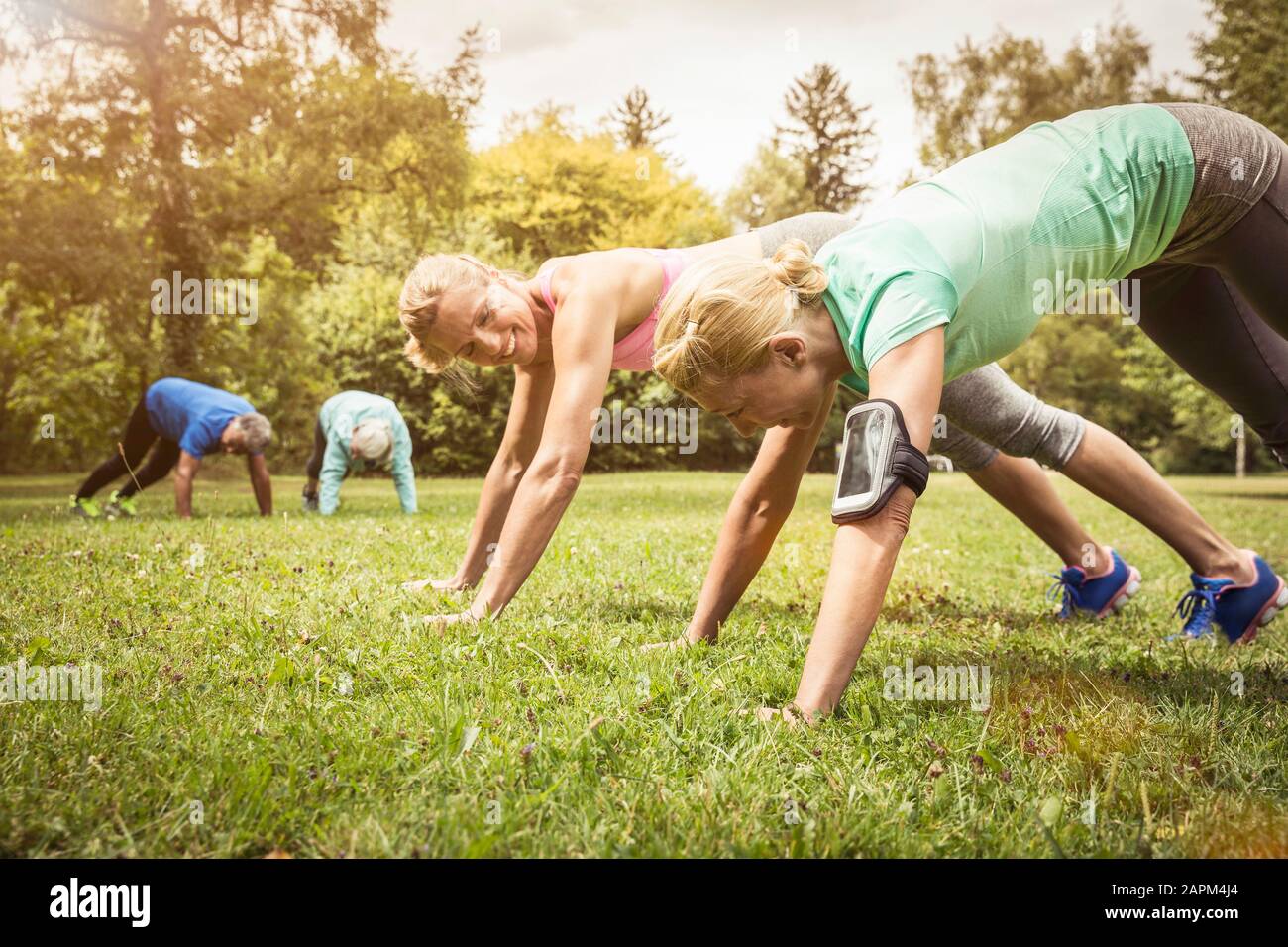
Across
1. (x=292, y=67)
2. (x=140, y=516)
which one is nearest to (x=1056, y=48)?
(x=292, y=67)

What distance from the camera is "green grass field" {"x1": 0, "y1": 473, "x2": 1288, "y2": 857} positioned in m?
1.72

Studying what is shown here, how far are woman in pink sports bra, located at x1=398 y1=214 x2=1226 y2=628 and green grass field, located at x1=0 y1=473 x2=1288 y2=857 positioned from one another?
0.30 m

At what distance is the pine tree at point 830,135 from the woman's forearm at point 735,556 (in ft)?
126

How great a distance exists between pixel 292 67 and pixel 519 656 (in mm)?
15438

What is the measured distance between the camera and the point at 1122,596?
4.21 meters

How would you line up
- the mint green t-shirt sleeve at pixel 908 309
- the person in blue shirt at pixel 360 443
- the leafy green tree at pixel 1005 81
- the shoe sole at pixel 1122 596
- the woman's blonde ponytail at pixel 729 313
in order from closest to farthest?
the mint green t-shirt sleeve at pixel 908 309 < the woman's blonde ponytail at pixel 729 313 < the shoe sole at pixel 1122 596 < the person in blue shirt at pixel 360 443 < the leafy green tree at pixel 1005 81

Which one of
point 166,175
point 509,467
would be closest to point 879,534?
point 509,467

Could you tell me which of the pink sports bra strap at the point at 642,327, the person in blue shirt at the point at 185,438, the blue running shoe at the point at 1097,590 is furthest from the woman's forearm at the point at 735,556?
the person in blue shirt at the point at 185,438

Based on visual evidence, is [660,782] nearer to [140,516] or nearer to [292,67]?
[140,516]

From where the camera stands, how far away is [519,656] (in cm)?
289

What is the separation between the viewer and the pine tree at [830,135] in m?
39.3

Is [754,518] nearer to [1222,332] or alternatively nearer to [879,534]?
[879,534]

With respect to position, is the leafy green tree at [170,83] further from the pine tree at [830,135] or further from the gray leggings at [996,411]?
the pine tree at [830,135]

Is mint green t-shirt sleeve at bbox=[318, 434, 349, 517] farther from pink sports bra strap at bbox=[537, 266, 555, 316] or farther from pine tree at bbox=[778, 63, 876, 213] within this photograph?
pine tree at bbox=[778, 63, 876, 213]
